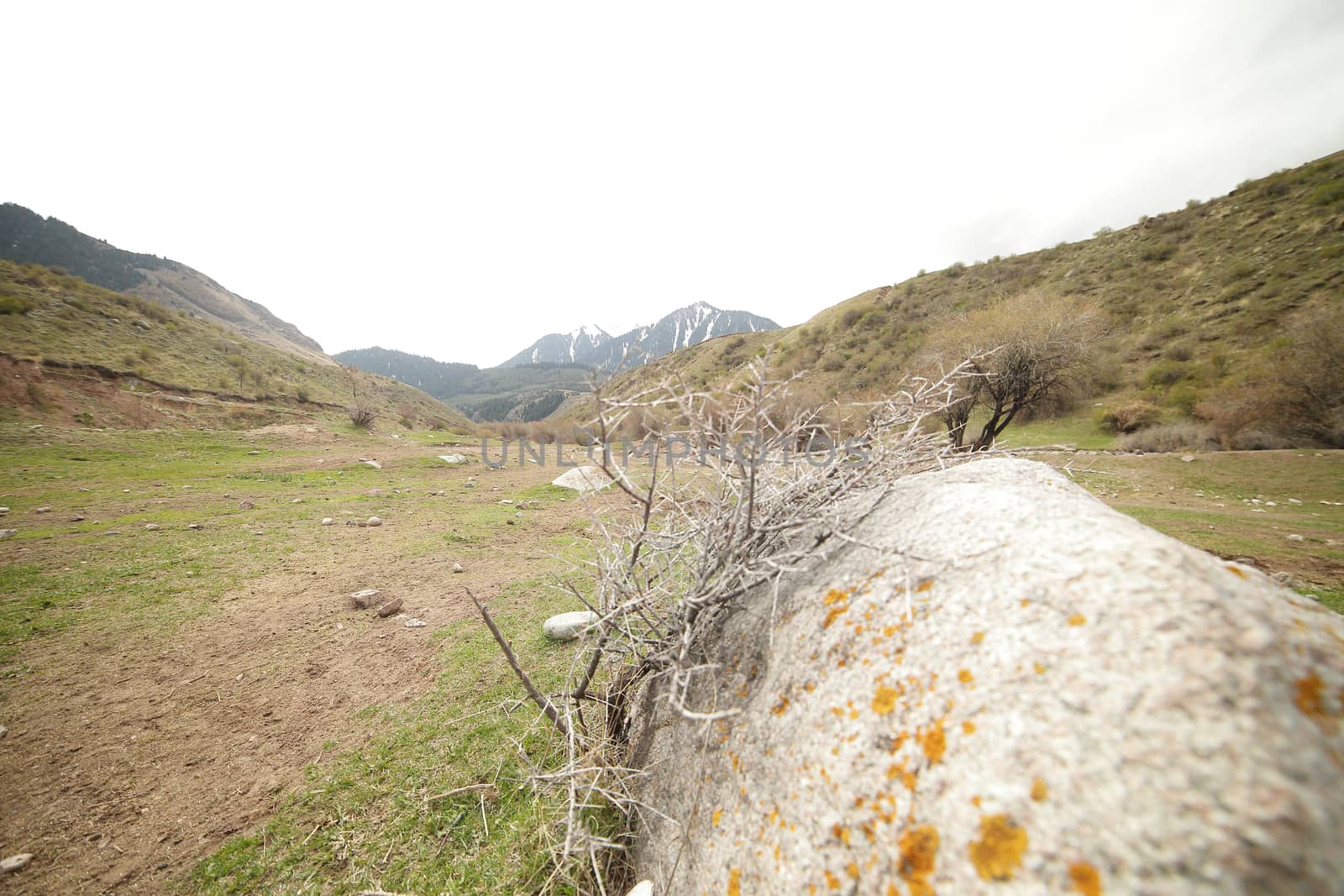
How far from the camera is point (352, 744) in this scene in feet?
12.9

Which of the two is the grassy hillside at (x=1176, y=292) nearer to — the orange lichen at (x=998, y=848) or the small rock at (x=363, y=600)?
the small rock at (x=363, y=600)

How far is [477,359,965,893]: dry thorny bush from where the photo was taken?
211 cm

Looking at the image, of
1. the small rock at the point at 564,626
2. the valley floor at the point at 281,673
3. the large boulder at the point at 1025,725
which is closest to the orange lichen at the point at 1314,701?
the large boulder at the point at 1025,725

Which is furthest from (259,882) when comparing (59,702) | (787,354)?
(787,354)

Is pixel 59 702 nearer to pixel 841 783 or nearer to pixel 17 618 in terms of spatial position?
pixel 17 618

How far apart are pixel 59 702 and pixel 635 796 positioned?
6.06 metres

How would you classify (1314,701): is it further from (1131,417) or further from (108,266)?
(108,266)

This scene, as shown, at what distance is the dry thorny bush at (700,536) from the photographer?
211cm

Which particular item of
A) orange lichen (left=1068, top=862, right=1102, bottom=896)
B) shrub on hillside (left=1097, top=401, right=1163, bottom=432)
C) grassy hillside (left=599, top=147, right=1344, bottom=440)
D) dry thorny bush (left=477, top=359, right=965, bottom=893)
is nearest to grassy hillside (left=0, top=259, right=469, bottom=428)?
grassy hillside (left=599, top=147, right=1344, bottom=440)

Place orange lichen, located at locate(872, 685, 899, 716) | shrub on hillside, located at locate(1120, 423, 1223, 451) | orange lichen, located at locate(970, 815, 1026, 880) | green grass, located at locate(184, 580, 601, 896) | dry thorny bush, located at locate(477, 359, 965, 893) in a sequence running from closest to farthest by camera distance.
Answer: orange lichen, located at locate(970, 815, 1026, 880) → orange lichen, located at locate(872, 685, 899, 716) → dry thorny bush, located at locate(477, 359, 965, 893) → green grass, located at locate(184, 580, 601, 896) → shrub on hillside, located at locate(1120, 423, 1223, 451)

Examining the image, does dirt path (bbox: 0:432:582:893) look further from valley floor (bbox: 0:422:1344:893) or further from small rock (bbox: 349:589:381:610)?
small rock (bbox: 349:589:381:610)

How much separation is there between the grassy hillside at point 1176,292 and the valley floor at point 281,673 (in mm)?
10604

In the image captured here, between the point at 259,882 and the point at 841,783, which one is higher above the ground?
the point at 841,783

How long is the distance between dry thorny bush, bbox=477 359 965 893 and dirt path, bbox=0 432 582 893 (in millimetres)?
2898
